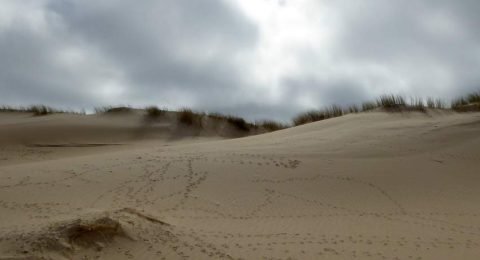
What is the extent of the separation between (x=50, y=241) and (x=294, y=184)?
3.14 m

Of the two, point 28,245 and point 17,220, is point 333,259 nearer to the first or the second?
point 28,245

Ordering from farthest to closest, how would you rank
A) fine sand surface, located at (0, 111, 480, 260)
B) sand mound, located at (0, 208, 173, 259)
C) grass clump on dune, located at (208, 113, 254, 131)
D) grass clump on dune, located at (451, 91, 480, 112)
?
grass clump on dune, located at (208, 113, 254, 131)
grass clump on dune, located at (451, 91, 480, 112)
fine sand surface, located at (0, 111, 480, 260)
sand mound, located at (0, 208, 173, 259)

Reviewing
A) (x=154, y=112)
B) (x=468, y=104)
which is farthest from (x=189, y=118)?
(x=468, y=104)

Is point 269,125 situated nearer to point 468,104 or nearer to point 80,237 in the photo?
point 468,104

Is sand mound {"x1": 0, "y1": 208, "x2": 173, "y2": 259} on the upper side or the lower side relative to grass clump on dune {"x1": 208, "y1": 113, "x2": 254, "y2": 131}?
lower

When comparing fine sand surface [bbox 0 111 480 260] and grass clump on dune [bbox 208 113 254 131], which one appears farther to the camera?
grass clump on dune [bbox 208 113 254 131]

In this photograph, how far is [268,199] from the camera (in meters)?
6.16

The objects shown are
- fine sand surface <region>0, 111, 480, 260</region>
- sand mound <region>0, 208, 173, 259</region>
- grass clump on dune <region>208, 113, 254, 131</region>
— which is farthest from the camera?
grass clump on dune <region>208, 113, 254, 131</region>

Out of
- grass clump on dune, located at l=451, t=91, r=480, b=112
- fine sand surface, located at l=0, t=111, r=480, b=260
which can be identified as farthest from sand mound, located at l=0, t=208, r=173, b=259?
grass clump on dune, located at l=451, t=91, r=480, b=112

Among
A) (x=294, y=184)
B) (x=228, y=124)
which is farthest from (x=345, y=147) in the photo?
(x=228, y=124)

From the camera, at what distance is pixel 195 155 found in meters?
7.63

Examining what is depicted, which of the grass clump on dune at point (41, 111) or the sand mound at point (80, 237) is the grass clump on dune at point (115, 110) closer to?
the grass clump on dune at point (41, 111)

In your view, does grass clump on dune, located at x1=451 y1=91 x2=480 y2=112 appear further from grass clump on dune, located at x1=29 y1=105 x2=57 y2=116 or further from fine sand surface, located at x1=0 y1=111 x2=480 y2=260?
grass clump on dune, located at x1=29 y1=105 x2=57 y2=116

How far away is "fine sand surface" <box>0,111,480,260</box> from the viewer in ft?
15.4
